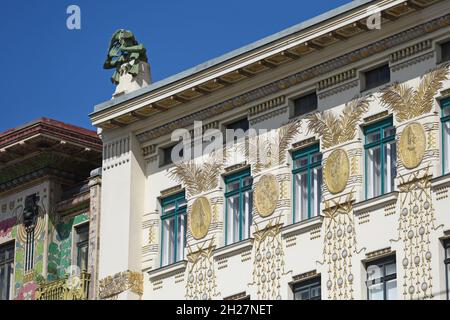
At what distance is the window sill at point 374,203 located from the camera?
5730 centimetres

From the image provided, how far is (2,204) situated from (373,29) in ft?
47.9

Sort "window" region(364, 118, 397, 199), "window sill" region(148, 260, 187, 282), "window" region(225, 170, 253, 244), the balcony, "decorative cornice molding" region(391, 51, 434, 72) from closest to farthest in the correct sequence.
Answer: "decorative cornice molding" region(391, 51, 434, 72) → "window" region(364, 118, 397, 199) → "window" region(225, 170, 253, 244) → "window sill" region(148, 260, 187, 282) → the balcony

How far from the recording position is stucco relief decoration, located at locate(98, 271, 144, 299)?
6256 centimetres

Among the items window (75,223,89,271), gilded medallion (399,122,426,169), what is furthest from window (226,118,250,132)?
window (75,223,89,271)

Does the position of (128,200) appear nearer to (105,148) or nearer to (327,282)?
(105,148)

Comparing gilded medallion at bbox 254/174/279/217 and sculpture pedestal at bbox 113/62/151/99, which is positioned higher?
sculpture pedestal at bbox 113/62/151/99

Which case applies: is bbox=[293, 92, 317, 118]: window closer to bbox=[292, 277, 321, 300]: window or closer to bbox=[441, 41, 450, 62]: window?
bbox=[441, 41, 450, 62]: window

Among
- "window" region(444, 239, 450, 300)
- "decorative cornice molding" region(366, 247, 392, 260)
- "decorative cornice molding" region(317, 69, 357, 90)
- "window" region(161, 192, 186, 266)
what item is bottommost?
"window" region(444, 239, 450, 300)

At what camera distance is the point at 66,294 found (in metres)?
64.3

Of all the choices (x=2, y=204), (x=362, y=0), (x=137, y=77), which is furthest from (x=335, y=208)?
(x=2, y=204)

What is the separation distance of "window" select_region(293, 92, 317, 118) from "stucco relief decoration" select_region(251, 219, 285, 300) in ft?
9.19

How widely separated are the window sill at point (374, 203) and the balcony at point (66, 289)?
9005mm

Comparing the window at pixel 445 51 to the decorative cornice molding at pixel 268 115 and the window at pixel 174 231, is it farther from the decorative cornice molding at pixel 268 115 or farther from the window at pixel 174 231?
the window at pixel 174 231
